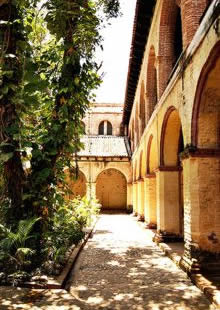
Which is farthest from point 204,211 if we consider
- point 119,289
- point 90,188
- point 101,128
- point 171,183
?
point 101,128

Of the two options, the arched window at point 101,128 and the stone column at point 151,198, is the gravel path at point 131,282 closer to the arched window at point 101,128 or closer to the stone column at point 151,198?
the stone column at point 151,198

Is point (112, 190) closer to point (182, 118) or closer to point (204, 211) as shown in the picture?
point (182, 118)

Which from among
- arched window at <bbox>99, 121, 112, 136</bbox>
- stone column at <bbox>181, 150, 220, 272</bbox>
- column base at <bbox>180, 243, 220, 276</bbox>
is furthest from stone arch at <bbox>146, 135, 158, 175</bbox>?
arched window at <bbox>99, 121, 112, 136</bbox>

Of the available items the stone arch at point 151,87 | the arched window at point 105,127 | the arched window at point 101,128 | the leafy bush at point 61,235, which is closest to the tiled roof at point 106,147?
the arched window at point 105,127

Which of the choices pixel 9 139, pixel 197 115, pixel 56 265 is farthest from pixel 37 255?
pixel 197 115

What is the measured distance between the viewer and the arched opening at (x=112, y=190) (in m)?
28.7

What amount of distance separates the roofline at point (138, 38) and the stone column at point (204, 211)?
7.34 meters

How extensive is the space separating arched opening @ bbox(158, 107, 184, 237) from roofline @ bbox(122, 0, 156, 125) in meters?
4.85

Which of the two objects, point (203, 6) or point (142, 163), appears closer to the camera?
point (203, 6)

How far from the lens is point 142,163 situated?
16750mm

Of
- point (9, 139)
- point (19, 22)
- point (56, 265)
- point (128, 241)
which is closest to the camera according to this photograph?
point (19, 22)

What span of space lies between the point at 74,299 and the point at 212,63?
482cm

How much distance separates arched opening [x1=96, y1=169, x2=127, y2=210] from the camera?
28.7 m

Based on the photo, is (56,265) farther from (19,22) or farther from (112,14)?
(112,14)
